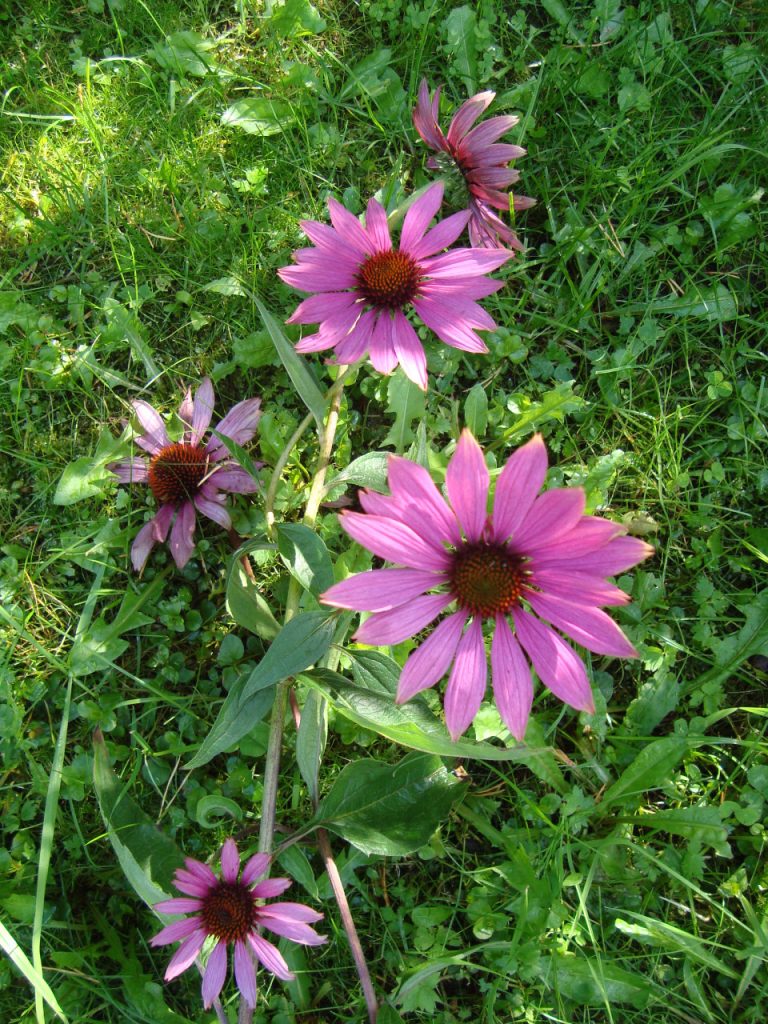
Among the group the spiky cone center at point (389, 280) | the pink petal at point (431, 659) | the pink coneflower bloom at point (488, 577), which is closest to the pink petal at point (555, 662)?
the pink coneflower bloom at point (488, 577)

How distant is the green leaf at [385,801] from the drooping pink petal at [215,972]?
277mm

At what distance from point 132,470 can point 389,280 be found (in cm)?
73

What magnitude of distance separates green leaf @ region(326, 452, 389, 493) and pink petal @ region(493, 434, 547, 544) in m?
0.42

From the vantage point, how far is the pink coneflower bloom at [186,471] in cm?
179

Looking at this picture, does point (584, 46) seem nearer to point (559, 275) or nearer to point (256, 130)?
point (559, 275)

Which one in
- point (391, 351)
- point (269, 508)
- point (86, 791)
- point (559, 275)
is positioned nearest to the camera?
point (391, 351)

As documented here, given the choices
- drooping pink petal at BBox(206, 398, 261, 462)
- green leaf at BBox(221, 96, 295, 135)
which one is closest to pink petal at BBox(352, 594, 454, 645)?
drooping pink petal at BBox(206, 398, 261, 462)

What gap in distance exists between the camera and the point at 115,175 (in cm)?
210

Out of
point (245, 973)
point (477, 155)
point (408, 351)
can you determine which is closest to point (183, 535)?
point (408, 351)

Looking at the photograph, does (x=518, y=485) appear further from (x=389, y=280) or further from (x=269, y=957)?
(x=269, y=957)

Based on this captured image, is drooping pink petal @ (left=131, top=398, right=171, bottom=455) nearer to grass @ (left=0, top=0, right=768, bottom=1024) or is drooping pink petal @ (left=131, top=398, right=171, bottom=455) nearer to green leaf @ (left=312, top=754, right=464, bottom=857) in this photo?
grass @ (left=0, top=0, right=768, bottom=1024)

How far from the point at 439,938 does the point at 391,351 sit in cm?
125

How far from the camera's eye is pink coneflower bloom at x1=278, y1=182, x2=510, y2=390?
60.6 inches

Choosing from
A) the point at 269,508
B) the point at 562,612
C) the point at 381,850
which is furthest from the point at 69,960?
the point at 562,612
